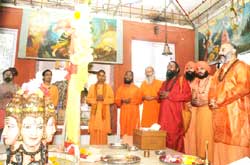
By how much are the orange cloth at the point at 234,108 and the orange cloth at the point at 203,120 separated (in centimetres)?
57

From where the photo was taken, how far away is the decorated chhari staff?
1.48m

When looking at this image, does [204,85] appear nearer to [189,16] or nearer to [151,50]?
[151,50]

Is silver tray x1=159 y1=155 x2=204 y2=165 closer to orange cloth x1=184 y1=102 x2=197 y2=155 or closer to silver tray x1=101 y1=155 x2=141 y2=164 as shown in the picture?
silver tray x1=101 y1=155 x2=141 y2=164

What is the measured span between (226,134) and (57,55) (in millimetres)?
3688

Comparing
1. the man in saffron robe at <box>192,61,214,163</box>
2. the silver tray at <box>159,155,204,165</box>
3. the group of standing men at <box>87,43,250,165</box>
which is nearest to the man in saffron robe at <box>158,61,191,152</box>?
the group of standing men at <box>87,43,250,165</box>

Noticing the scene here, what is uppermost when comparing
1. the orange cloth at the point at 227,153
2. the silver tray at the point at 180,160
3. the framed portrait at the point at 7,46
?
the framed portrait at the point at 7,46

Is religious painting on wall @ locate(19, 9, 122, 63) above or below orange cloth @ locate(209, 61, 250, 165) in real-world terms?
above

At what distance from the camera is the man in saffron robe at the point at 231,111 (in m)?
3.35

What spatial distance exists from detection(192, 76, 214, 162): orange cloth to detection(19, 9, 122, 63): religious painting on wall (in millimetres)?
2078

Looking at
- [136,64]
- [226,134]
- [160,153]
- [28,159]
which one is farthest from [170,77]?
[28,159]

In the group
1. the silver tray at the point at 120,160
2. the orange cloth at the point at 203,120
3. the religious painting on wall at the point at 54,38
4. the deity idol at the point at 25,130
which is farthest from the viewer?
the religious painting on wall at the point at 54,38

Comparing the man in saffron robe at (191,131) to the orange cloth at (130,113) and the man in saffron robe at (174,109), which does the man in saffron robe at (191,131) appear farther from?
the orange cloth at (130,113)

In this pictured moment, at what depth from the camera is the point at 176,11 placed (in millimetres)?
6199

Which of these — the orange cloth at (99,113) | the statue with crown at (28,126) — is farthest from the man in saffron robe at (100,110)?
the statue with crown at (28,126)
